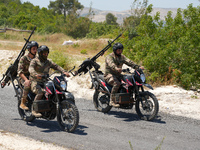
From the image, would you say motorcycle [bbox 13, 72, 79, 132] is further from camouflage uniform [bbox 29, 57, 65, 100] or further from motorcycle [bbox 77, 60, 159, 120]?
motorcycle [bbox 77, 60, 159, 120]

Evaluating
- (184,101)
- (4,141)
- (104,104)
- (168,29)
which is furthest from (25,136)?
(168,29)

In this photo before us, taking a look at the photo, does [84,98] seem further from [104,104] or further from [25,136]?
[25,136]

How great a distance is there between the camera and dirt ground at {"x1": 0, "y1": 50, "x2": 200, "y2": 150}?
5918mm

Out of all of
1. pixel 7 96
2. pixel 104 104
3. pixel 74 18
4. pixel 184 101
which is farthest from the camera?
pixel 74 18

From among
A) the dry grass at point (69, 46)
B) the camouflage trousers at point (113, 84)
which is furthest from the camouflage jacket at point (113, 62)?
the dry grass at point (69, 46)

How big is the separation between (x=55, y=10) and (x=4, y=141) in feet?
291

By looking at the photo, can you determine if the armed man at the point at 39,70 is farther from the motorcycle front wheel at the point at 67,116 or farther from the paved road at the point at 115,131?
the paved road at the point at 115,131

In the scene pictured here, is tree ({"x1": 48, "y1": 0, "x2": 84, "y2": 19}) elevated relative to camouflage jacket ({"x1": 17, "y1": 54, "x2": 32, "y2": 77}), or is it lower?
elevated

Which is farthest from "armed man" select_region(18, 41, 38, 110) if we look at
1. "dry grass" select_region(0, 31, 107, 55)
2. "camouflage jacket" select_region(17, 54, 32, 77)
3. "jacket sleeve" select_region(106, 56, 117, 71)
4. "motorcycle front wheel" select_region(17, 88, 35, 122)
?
"dry grass" select_region(0, 31, 107, 55)

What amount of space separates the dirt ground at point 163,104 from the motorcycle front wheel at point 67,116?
3.05 ft

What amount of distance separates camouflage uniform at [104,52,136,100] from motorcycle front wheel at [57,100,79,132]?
6.64 feet

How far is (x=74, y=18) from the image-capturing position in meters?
40.2

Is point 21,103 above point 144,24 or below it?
below

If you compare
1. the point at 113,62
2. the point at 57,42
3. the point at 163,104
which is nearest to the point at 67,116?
the point at 113,62
